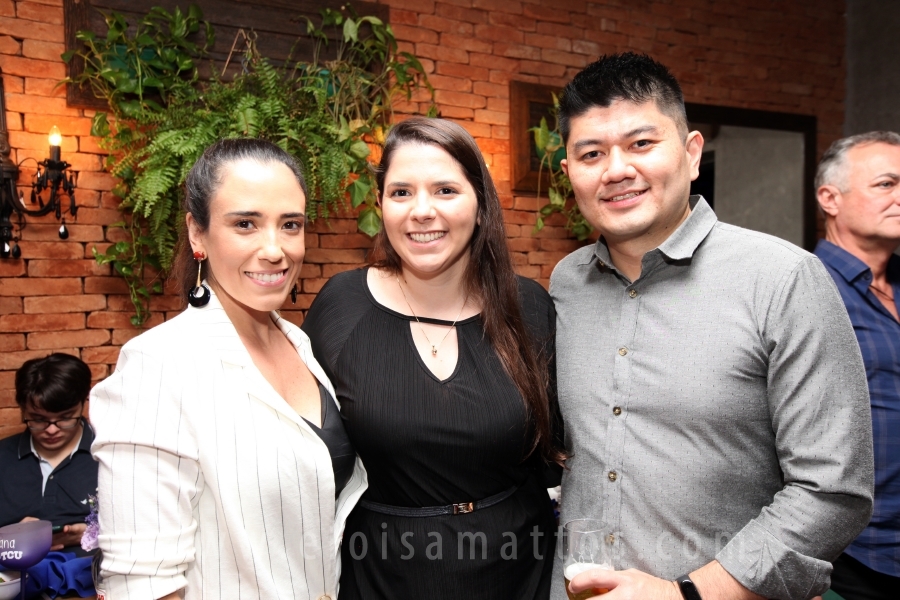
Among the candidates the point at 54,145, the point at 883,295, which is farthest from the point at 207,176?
the point at 883,295

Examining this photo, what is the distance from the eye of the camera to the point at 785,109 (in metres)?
5.54

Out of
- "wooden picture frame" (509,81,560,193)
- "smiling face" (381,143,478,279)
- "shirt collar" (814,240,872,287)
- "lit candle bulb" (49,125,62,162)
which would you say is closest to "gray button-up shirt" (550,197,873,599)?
"smiling face" (381,143,478,279)

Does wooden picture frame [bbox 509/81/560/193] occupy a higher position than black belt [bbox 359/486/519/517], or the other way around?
wooden picture frame [bbox 509/81/560/193]

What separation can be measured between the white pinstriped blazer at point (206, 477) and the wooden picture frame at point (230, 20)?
8.06 ft

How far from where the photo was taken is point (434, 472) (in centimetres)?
163

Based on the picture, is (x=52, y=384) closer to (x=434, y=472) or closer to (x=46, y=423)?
(x=46, y=423)

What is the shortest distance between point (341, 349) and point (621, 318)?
70 cm

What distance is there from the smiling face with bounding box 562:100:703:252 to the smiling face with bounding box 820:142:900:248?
1384mm

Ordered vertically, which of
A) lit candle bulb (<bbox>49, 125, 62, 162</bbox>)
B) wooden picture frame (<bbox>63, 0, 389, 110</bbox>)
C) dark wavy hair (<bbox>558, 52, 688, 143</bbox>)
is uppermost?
wooden picture frame (<bbox>63, 0, 389, 110</bbox>)

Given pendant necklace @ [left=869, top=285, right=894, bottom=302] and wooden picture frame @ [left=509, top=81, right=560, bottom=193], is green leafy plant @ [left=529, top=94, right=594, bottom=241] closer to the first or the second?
wooden picture frame @ [left=509, top=81, right=560, bottom=193]

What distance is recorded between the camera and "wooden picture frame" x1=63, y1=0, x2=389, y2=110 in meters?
3.32

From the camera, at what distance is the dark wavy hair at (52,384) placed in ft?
9.80

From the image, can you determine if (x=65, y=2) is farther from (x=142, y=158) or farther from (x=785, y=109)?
(x=785, y=109)

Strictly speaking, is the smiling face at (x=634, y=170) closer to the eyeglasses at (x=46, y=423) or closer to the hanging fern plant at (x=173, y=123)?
the hanging fern plant at (x=173, y=123)
